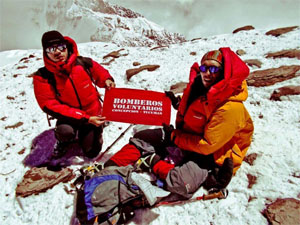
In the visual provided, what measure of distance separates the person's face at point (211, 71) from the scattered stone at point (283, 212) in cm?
172

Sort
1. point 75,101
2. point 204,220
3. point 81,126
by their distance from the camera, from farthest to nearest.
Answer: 1. point 81,126
2. point 75,101
3. point 204,220

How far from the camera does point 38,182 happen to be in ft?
10.3

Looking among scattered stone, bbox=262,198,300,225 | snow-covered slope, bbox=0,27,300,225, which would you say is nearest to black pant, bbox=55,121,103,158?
snow-covered slope, bbox=0,27,300,225

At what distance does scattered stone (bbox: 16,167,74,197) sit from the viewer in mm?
3049

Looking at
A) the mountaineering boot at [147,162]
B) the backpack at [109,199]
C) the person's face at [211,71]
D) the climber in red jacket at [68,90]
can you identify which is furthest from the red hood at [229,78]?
the climber in red jacket at [68,90]

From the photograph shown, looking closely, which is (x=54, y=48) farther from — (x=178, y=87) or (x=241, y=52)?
(x=241, y=52)

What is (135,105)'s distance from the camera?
11.1 ft

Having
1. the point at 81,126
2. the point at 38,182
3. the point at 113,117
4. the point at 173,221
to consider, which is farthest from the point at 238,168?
the point at 38,182

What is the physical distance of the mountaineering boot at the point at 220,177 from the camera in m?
2.58

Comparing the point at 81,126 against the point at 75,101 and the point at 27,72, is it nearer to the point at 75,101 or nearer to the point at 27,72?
the point at 75,101

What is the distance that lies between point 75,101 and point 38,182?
147 cm

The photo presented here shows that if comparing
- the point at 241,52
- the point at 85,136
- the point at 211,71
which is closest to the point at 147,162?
the point at 85,136

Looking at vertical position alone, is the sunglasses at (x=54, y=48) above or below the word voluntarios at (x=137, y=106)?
above

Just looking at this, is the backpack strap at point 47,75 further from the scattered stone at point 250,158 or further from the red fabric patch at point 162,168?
the scattered stone at point 250,158
